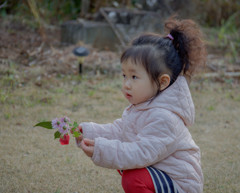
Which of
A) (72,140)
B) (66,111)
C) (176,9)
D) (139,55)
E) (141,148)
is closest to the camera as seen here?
(141,148)

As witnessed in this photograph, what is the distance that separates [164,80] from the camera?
5.58 ft

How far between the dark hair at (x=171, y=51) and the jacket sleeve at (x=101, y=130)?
40 cm

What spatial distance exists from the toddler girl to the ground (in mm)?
622

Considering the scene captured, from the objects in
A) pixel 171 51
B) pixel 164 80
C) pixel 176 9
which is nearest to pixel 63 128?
pixel 164 80

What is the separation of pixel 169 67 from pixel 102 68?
11.6 feet

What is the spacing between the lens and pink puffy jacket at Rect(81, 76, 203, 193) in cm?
157

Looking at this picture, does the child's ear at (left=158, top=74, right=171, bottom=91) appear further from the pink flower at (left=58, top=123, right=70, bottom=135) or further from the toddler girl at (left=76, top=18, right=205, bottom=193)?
the pink flower at (left=58, top=123, right=70, bottom=135)

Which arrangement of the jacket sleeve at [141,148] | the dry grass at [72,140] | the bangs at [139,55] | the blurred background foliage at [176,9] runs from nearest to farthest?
1. the jacket sleeve at [141,148]
2. the bangs at [139,55]
3. the dry grass at [72,140]
4. the blurred background foliage at [176,9]

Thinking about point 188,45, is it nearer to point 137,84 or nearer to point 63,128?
point 137,84

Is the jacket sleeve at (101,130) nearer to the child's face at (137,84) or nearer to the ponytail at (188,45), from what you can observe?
the child's face at (137,84)

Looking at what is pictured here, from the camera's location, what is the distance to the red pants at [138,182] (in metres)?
1.58

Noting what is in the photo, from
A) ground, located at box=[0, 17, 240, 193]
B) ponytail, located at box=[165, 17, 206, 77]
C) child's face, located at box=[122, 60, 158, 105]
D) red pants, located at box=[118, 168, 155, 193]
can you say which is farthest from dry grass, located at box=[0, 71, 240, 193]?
ponytail, located at box=[165, 17, 206, 77]

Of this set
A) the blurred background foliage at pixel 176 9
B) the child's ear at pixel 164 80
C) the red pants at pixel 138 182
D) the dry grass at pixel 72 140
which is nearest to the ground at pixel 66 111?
the dry grass at pixel 72 140

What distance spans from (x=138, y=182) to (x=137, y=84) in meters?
0.49
